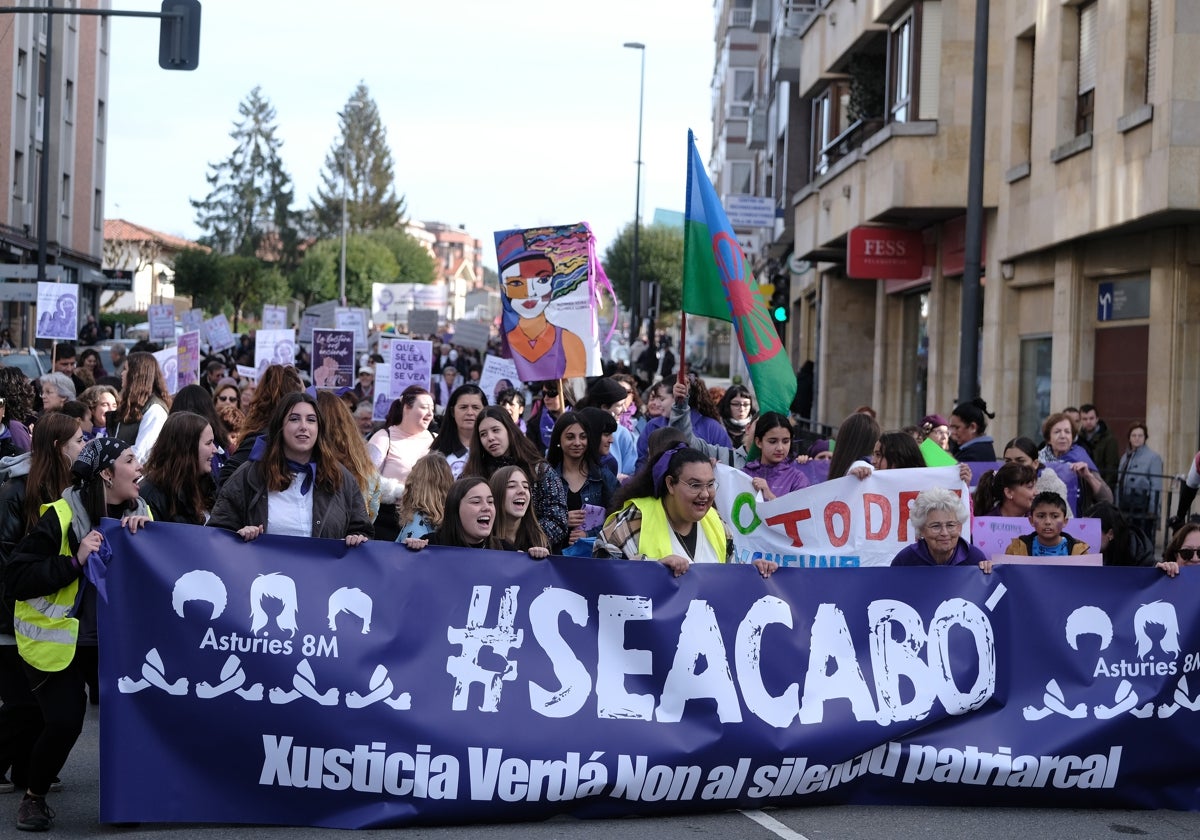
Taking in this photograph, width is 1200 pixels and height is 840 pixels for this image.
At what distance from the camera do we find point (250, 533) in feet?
22.0

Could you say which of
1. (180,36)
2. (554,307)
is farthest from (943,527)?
(180,36)

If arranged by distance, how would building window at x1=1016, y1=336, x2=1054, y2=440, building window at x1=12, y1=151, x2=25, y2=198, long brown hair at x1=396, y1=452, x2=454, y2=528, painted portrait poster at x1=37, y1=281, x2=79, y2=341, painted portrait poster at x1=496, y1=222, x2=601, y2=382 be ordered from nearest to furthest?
long brown hair at x1=396, y1=452, x2=454, y2=528 < painted portrait poster at x1=496, y1=222, x2=601, y2=382 < building window at x1=1016, y1=336, x2=1054, y2=440 < painted portrait poster at x1=37, y1=281, x2=79, y2=341 < building window at x1=12, y1=151, x2=25, y2=198

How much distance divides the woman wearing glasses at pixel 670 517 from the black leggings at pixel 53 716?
2.26m

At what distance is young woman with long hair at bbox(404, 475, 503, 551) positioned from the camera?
7188mm

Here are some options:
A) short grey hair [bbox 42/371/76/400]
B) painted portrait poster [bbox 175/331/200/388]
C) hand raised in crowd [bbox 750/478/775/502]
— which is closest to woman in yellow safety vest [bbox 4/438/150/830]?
hand raised in crowd [bbox 750/478/775/502]

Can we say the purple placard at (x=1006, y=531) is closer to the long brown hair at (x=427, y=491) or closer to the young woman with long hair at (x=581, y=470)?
the young woman with long hair at (x=581, y=470)

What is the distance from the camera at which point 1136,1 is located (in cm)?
1855

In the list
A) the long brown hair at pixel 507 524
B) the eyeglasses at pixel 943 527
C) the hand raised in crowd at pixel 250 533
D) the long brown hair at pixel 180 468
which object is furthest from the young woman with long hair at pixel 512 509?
the eyeglasses at pixel 943 527

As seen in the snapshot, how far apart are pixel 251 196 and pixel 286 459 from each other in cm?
9887

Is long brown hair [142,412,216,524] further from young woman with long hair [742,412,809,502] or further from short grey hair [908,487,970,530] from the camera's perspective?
young woman with long hair [742,412,809,502]

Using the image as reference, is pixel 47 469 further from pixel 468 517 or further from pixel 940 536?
pixel 940 536

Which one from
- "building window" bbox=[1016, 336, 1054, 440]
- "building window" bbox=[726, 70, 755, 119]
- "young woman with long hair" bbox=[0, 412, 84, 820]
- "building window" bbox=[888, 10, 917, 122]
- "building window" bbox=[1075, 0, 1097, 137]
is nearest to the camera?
"young woman with long hair" bbox=[0, 412, 84, 820]

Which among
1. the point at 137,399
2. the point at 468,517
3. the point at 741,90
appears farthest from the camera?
the point at 741,90

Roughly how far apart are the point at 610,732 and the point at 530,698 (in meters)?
0.35
